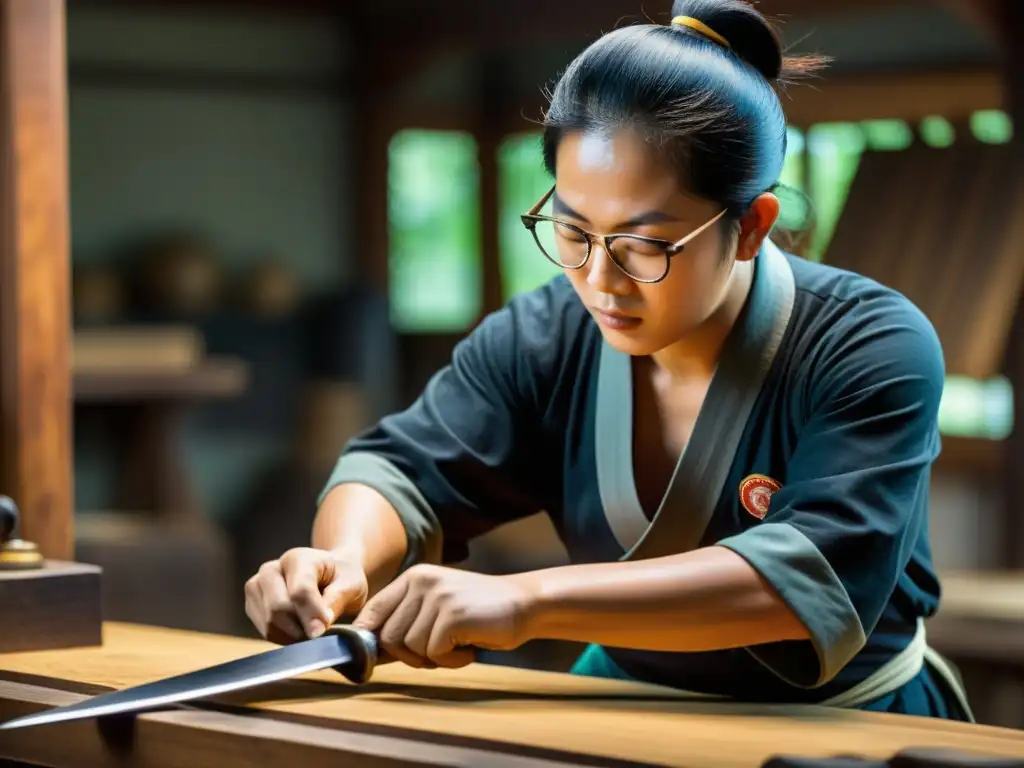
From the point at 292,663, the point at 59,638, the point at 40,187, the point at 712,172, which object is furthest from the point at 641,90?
the point at 40,187

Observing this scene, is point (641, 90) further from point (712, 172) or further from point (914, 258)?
point (914, 258)

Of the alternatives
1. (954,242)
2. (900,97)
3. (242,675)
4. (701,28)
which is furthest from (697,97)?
(900,97)

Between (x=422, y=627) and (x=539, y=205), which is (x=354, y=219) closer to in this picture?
(x=539, y=205)

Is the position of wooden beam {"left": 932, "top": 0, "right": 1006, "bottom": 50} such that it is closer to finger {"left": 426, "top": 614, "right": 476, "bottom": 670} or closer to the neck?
the neck

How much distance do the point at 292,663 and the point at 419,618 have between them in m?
0.13

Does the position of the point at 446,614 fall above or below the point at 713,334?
below

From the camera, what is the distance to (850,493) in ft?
5.21

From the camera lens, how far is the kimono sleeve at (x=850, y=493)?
1.57 metres

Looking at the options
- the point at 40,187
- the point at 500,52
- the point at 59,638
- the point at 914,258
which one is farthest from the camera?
the point at 500,52

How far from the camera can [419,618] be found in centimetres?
152

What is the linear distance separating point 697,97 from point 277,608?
2.25ft

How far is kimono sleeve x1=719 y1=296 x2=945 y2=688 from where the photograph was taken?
5.16 ft

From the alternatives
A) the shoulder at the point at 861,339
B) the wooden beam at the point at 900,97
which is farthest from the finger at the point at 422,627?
the wooden beam at the point at 900,97

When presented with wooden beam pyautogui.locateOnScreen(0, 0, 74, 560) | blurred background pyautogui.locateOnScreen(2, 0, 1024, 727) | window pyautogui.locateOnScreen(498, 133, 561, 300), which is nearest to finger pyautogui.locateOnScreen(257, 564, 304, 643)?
wooden beam pyautogui.locateOnScreen(0, 0, 74, 560)
